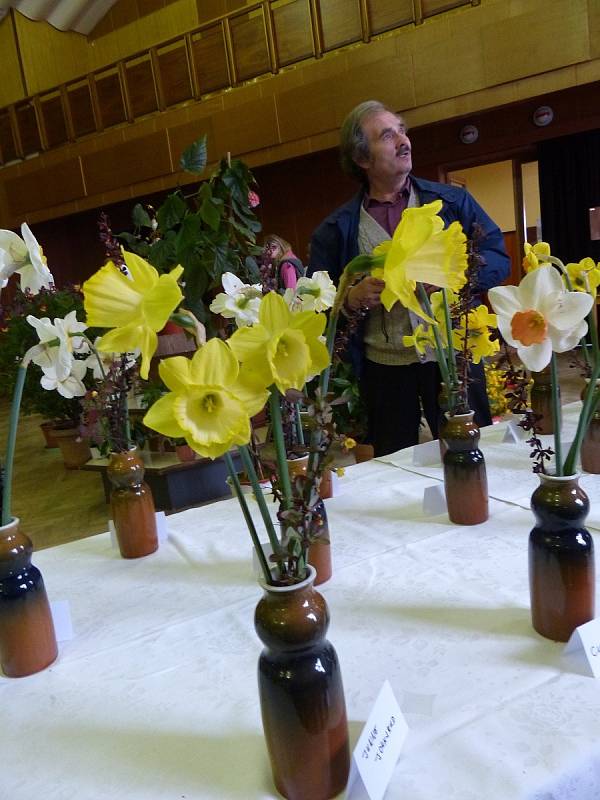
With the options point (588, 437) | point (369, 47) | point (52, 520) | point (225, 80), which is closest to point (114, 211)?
point (225, 80)

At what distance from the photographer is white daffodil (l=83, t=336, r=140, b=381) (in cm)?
117

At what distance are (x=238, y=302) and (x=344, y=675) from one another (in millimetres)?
541

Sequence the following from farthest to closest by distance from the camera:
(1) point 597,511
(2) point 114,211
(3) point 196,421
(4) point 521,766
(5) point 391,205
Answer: (2) point 114,211 → (5) point 391,205 → (1) point 597,511 → (4) point 521,766 → (3) point 196,421

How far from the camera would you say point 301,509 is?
0.56m

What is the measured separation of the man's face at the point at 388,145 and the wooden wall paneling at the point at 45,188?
732 centimetres

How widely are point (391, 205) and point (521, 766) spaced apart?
5.88ft

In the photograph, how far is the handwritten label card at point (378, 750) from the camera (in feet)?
1.90

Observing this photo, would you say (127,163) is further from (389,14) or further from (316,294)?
(316,294)

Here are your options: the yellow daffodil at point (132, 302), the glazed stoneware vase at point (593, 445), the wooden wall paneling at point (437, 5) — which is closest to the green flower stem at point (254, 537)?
the yellow daffodil at point (132, 302)

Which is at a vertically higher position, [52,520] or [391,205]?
[391,205]

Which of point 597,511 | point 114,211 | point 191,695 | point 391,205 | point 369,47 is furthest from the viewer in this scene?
point 114,211

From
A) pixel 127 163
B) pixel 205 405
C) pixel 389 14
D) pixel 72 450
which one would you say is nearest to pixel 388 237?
pixel 205 405

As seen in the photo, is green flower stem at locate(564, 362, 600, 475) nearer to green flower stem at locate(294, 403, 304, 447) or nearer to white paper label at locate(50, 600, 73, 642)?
green flower stem at locate(294, 403, 304, 447)

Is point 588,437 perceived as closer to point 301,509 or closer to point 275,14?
point 301,509
